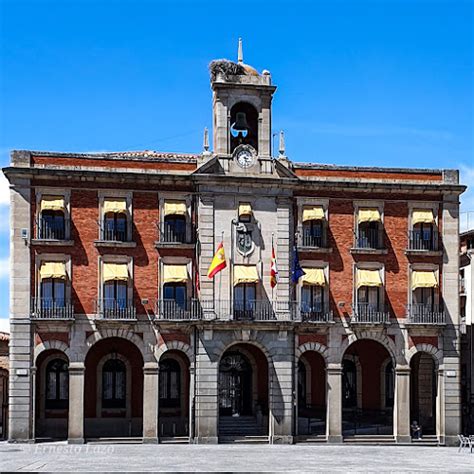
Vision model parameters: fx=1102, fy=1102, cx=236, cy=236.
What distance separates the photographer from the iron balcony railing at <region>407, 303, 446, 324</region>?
2335 inches

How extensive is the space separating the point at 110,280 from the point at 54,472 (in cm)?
1563

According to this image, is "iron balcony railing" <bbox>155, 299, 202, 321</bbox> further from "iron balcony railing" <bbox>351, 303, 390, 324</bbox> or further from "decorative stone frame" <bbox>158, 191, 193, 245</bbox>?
"iron balcony railing" <bbox>351, 303, 390, 324</bbox>

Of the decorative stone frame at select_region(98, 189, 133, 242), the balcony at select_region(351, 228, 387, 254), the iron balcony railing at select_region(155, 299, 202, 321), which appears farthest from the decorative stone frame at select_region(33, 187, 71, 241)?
the balcony at select_region(351, 228, 387, 254)

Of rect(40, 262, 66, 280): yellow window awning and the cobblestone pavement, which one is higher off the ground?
rect(40, 262, 66, 280): yellow window awning

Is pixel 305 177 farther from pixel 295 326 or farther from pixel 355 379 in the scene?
pixel 355 379

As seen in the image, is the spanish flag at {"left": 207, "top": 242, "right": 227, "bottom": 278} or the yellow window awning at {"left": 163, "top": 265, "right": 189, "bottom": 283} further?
the yellow window awning at {"left": 163, "top": 265, "right": 189, "bottom": 283}

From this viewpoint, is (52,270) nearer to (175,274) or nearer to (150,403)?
(175,274)

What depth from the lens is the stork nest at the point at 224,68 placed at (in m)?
59.0

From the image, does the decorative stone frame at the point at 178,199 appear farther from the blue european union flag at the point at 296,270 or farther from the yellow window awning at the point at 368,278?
the yellow window awning at the point at 368,278

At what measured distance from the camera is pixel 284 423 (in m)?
57.3

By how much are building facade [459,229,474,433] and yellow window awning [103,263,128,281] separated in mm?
23614

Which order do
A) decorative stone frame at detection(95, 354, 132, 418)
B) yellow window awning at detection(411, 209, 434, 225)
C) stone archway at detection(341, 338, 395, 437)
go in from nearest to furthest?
decorative stone frame at detection(95, 354, 132, 418) → yellow window awning at detection(411, 209, 434, 225) → stone archway at detection(341, 338, 395, 437)

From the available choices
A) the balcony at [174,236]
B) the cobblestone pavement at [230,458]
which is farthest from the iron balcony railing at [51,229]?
the cobblestone pavement at [230,458]

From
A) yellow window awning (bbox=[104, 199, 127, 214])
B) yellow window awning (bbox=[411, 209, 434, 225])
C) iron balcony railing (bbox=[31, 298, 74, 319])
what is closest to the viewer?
iron balcony railing (bbox=[31, 298, 74, 319])
